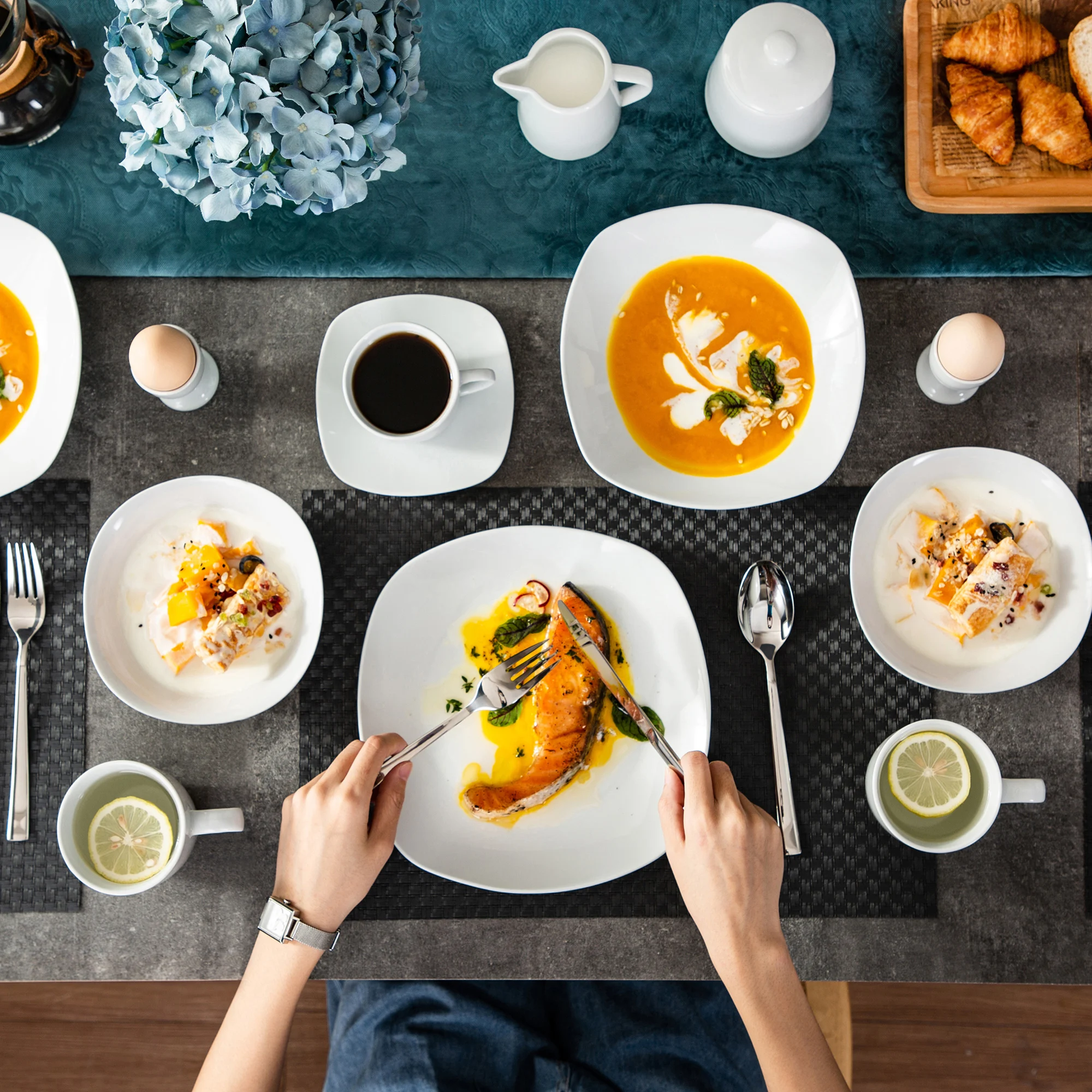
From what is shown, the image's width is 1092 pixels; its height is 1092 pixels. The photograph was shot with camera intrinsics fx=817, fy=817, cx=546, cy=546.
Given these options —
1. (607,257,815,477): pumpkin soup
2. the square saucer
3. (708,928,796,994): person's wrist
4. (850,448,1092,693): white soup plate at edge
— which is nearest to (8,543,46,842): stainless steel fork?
the square saucer

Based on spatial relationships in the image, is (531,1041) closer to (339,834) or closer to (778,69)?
(339,834)

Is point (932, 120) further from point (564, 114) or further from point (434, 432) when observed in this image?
point (434, 432)

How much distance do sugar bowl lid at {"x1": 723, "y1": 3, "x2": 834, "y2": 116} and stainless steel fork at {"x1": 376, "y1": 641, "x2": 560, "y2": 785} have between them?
0.99 m

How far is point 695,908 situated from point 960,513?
2.69 ft

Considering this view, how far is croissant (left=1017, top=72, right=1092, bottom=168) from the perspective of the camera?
55.1 inches

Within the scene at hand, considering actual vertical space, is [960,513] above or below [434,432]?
below

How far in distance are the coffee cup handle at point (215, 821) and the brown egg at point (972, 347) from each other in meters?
1.43

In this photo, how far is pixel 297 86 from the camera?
1.07 m

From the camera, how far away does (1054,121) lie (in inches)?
55.0

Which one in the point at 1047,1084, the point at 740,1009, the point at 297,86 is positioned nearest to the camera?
the point at 297,86

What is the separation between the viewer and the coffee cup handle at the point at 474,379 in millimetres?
1374

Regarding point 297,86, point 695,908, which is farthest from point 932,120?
point 695,908

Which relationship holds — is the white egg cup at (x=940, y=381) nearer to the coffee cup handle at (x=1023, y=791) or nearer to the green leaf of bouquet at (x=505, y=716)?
the coffee cup handle at (x=1023, y=791)

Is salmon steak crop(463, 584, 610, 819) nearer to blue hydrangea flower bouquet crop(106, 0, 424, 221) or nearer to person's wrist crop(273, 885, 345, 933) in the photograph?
person's wrist crop(273, 885, 345, 933)
